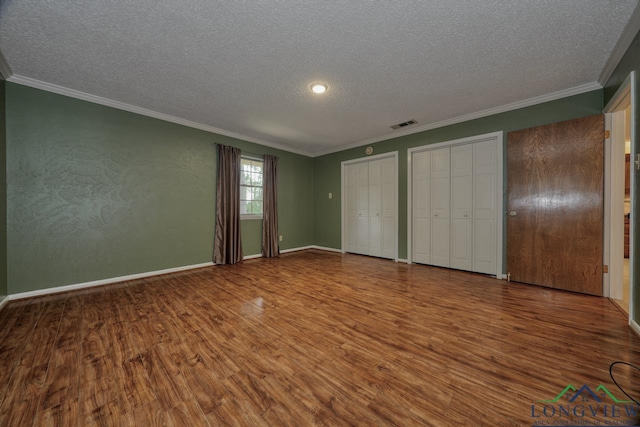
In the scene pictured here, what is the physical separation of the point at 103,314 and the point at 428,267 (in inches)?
185

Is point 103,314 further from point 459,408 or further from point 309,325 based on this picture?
point 459,408

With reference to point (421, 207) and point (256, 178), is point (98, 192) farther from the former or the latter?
point (421, 207)

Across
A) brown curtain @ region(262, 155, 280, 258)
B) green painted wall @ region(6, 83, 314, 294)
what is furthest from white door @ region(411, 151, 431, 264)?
green painted wall @ region(6, 83, 314, 294)

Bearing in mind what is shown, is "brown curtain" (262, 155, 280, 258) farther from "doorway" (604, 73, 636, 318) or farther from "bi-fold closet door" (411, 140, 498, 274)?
"doorway" (604, 73, 636, 318)

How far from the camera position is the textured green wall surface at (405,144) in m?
3.09

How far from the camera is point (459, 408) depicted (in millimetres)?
1233

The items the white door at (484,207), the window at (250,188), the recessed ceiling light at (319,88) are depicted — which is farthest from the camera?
the window at (250,188)

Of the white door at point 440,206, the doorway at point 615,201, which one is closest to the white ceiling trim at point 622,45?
the doorway at point 615,201

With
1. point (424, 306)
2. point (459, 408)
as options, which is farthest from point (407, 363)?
point (424, 306)

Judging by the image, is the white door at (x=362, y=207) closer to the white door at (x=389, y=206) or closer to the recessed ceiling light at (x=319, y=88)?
the white door at (x=389, y=206)

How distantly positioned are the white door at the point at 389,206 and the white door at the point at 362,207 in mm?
421

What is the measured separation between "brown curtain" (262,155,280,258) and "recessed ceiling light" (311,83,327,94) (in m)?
2.59

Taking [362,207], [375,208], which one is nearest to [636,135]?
[375,208]

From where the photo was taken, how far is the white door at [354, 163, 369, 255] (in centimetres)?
546
